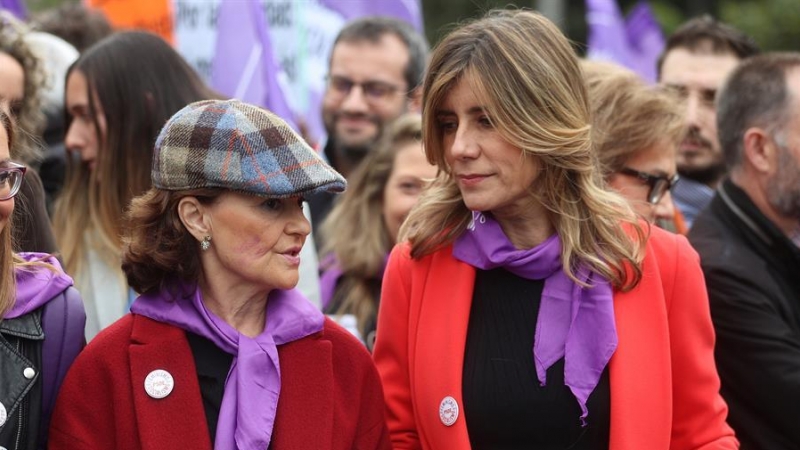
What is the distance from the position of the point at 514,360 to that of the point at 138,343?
1.12 m

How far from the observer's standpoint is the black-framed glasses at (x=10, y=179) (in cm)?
338

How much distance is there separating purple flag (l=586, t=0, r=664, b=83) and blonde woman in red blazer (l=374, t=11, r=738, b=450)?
207 inches

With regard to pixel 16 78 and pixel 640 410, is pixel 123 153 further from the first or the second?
pixel 640 410

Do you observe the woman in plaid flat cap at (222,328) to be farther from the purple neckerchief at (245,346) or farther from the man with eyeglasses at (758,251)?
the man with eyeglasses at (758,251)

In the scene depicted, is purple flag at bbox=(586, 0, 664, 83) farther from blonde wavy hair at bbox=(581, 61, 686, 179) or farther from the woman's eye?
the woman's eye

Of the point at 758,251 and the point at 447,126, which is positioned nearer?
the point at 447,126

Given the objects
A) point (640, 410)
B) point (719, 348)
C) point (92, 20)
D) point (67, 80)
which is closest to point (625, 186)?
point (719, 348)

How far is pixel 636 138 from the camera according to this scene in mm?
4754

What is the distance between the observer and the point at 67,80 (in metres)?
5.07

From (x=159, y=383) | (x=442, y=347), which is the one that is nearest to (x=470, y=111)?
(x=442, y=347)

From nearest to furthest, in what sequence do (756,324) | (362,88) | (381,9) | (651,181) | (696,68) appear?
(756,324) → (651,181) → (362,88) → (696,68) → (381,9)

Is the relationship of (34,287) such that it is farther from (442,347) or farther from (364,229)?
(364,229)

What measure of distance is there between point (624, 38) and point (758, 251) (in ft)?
18.1

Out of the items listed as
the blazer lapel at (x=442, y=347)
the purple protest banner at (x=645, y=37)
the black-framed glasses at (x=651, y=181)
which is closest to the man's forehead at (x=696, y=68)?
the black-framed glasses at (x=651, y=181)
